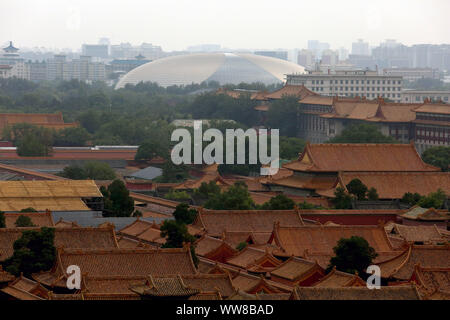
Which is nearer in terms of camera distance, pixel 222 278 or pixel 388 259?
pixel 222 278

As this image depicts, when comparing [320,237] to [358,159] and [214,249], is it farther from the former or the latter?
[358,159]

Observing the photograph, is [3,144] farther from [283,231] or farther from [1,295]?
[1,295]

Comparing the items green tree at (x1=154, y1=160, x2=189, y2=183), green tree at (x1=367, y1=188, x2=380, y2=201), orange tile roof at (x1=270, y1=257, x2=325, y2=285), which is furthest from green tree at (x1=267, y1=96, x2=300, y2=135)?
orange tile roof at (x1=270, y1=257, x2=325, y2=285)

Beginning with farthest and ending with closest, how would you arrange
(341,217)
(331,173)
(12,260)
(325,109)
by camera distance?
(325,109)
(331,173)
(341,217)
(12,260)

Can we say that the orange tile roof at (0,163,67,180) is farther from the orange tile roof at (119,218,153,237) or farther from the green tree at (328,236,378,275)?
the green tree at (328,236,378,275)

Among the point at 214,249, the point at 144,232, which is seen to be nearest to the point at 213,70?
the point at 144,232

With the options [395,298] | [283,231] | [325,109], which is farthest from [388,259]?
[325,109]

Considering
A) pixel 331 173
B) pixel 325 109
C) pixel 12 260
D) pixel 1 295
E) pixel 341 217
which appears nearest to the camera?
pixel 1 295
